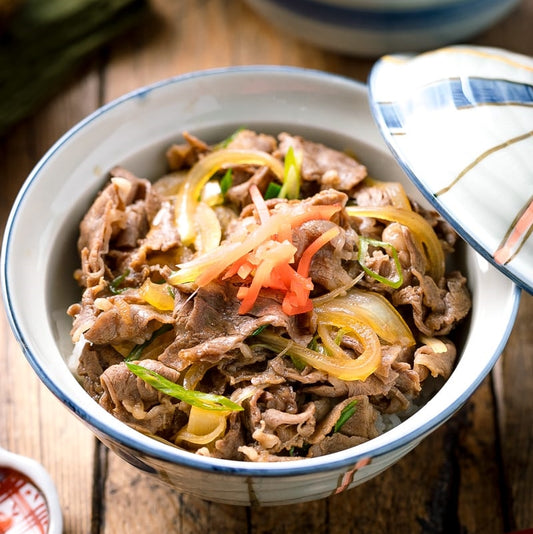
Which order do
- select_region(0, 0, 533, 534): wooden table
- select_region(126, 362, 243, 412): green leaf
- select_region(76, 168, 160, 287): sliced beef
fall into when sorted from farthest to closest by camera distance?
select_region(0, 0, 533, 534): wooden table → select_region(76, 168, 160, 287): sliced beef → select_region(126, 362, 243, 412): green leaf

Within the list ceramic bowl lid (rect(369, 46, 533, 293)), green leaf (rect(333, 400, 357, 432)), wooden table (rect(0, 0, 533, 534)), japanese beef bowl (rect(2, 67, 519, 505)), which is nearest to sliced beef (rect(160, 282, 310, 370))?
japanese beef bowl (rect(2, 67, 519, 505))

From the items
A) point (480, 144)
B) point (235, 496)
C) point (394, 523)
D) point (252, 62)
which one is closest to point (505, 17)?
point (252, 62)

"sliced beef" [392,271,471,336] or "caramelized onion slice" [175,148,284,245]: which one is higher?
"caramelized onion slice" [175,148,284,245]

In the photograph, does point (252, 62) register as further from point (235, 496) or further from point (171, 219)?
point (235, 496)

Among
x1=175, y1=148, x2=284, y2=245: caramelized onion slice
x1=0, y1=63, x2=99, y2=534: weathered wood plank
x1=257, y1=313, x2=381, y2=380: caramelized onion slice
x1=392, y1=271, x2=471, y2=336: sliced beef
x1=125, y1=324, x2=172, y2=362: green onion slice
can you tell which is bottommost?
x1=0, y1=63, x2=99, y2=534: weathered wood plank

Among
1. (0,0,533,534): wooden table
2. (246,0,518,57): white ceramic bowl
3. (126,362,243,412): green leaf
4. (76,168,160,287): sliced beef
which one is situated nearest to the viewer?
(126,362,243,412): green leaf

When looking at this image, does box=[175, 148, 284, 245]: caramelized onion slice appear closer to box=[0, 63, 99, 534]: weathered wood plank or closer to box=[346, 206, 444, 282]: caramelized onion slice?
box=[346, 206, 444, 282]: caramelized onion slice

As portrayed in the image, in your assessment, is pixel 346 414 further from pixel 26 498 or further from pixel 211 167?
pixel 26 498
